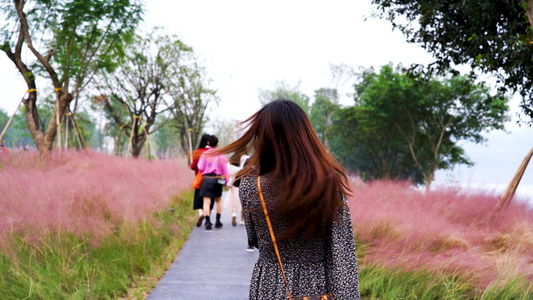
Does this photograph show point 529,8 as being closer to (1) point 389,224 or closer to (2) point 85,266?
(1) point 389,224

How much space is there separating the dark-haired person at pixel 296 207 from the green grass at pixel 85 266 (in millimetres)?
3312

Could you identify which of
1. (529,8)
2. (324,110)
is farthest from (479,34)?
(324,110)

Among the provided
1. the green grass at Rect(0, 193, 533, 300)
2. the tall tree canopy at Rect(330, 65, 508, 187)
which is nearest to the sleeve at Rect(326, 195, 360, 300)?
the green grass at Rect(0, 193, 533, 300)

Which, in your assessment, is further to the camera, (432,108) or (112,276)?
(432,108)

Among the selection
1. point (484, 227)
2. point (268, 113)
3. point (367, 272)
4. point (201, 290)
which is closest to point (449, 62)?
point (484, 227)

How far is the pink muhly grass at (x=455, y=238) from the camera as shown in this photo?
5402 millimetres

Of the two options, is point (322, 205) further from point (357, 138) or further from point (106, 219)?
point (357, 138)

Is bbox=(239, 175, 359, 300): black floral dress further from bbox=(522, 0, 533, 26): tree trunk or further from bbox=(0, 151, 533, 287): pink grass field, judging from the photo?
bbox=(522, 0, 533, 26): tree trunk

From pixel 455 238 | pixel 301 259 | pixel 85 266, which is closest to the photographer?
pixel 301 259

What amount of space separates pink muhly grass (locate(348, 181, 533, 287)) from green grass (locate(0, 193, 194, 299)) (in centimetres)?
286

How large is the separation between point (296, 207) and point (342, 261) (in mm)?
312

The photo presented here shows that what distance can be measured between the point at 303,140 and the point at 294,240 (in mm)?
455

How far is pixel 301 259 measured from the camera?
7.39 feet

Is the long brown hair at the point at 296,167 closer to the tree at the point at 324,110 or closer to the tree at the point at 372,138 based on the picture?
the tree at the point at 372,138
